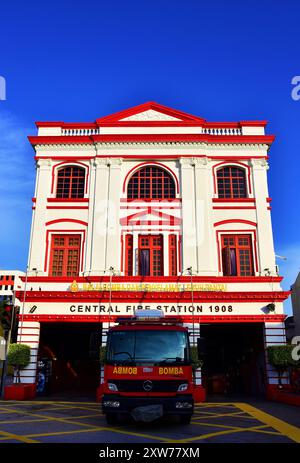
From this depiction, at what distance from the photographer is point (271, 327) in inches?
853

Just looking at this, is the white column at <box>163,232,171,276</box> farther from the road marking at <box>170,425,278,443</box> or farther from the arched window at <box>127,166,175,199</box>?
the road marking at <box>170,425,278,443</box>

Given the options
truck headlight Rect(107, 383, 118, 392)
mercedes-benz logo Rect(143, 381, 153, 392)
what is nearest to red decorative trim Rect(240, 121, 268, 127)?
mercedes-benz logo Rect(143, 381, 153, 392)

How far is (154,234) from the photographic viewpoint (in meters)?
24.4

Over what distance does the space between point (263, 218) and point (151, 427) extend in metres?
16.1

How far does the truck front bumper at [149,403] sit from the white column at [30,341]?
1172 cm

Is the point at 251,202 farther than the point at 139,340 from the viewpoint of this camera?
Yes

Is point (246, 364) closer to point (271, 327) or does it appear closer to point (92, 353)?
point (271, 327)

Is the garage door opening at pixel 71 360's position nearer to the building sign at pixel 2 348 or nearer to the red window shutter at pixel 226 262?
the building sign at pixel 2 348

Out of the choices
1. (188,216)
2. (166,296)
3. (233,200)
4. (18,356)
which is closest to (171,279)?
(166,296)

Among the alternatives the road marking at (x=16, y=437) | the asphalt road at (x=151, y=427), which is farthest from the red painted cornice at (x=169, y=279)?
the road marking at (x=16, y=437)

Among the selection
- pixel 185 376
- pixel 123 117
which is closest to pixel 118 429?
pixel 185 376

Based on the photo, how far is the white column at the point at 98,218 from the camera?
23.4m
